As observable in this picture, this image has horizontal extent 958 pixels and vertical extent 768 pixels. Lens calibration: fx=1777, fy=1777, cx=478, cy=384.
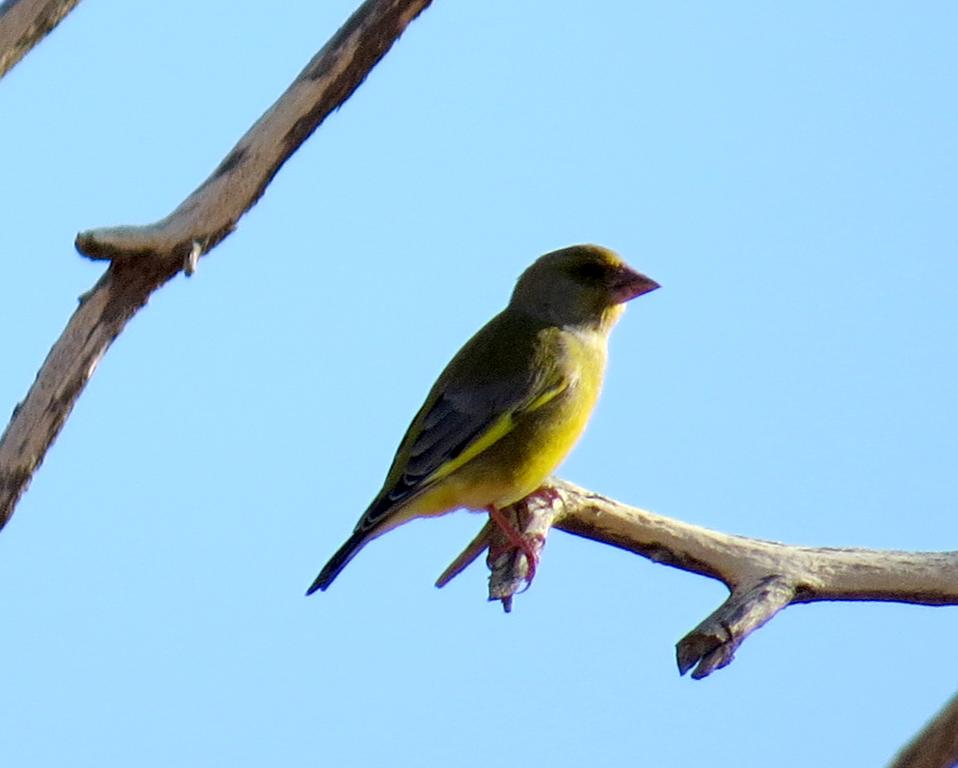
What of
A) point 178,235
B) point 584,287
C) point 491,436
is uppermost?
point 584,287

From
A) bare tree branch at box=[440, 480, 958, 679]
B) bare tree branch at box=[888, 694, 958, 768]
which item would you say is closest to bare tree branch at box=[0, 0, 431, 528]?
bare tree branch at box=[440, 480, 958, 679]

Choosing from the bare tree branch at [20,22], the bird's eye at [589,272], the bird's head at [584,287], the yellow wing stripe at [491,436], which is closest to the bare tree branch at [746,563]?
the yellow wing stripe at [491,436]

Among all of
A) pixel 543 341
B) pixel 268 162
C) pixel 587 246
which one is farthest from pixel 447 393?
pixel 268 162

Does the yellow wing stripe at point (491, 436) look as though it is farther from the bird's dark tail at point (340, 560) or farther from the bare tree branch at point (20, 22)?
the bare tree branch at point (20, 22)

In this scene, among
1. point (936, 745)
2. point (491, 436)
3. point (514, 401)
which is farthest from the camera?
point (514, 401)

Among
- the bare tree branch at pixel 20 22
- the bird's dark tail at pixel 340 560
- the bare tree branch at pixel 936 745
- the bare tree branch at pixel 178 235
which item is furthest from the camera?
the bird's dark tail at pixel 340 560

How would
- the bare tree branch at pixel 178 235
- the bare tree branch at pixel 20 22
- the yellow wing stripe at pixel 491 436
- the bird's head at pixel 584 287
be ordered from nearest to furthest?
the bare tree branch at pixel 178 235 → the bare tree branch at pixel 20 22 → the yellow wing stripe at pixel 491 436 → the bird's head at pixel 584 287

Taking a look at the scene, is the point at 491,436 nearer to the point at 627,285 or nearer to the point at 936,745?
the point at 627,285

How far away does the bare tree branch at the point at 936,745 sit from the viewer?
4.12 meters

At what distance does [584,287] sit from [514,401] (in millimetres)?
832

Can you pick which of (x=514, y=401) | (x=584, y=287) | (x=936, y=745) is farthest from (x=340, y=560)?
(x=936, y=745)

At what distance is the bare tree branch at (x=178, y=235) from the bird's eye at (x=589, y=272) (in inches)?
75.7

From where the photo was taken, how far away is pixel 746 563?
6266 mm

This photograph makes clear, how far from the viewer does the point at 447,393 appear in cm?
723
